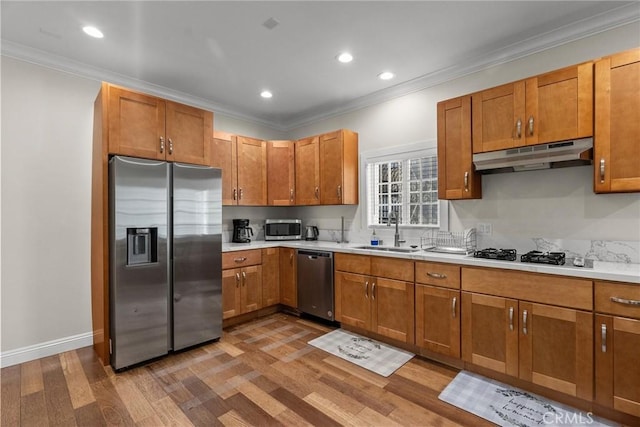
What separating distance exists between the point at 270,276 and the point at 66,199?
2.28 meters

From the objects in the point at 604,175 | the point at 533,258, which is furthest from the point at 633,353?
the point at 604,175

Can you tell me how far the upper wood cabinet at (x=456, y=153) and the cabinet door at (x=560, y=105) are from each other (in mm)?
462

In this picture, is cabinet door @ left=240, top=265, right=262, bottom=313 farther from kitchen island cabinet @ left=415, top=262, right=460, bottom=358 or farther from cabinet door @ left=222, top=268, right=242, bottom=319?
kitchen island cabinet @ left=415, top=262, right=460, bottom=358

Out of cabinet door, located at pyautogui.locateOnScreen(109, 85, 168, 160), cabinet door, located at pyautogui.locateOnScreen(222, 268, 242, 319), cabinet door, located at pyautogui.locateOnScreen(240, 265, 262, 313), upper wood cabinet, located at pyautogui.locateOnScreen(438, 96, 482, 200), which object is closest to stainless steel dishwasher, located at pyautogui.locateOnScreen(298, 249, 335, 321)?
cabinet door, located at pyautogui.locateOnScreen(240, 265, 262, 313)

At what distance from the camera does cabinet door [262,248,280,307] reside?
388 cm

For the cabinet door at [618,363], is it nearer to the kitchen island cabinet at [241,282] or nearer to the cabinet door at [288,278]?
the cabinet door at [288,278]

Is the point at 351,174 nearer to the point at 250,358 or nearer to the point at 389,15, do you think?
the point at 389,15

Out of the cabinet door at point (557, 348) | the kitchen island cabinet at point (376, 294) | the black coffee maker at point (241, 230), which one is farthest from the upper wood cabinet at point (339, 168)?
the cabinet door at point (557, 348)

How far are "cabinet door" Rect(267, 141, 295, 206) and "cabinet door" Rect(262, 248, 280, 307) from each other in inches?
31.4

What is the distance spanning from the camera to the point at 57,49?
2.73 meters

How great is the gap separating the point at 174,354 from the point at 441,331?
2479 millimetres

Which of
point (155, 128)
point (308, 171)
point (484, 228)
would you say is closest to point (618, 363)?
point (484, 228)

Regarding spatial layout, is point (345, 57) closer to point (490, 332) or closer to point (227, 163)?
point (227, 163)

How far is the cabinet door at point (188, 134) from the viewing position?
9.77 feet
